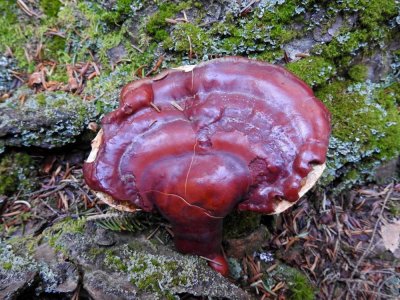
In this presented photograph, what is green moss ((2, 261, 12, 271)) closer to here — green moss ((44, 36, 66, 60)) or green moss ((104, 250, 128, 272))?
green moss ((104, 250, 128, 272))

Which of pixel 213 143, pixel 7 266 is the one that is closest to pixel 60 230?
pixel 7 266

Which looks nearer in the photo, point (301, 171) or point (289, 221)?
point (301, 171)

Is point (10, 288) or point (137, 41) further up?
point (137, 41)

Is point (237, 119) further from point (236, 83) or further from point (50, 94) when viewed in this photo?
point (50, 94)

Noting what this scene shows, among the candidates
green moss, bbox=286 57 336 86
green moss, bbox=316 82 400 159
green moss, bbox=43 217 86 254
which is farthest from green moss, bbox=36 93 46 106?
green moss, bbox=316 82 400 159

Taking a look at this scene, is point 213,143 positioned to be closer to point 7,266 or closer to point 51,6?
point 7,266

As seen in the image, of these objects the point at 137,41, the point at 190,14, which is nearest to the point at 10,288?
the point at 137,41
